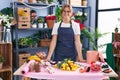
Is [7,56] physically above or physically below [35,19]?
below

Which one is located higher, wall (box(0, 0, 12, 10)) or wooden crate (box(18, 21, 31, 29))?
wall (box(0, 0, 12, 10))

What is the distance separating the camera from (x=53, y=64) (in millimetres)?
2430

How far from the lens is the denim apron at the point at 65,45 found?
302 centimetres

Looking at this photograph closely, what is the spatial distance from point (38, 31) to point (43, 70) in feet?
7.95

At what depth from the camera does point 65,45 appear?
3055 millimetres

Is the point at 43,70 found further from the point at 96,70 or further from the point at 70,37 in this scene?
the point at 70,37

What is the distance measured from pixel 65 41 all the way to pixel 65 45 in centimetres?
6

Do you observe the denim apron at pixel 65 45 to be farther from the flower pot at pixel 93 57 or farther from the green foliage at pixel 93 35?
the green foliage at pixel 93 35

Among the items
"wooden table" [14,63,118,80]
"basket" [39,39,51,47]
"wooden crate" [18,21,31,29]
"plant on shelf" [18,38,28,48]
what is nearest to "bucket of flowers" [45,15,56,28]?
"basket" [39,39,51,47]

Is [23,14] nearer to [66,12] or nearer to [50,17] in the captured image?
[50,17]

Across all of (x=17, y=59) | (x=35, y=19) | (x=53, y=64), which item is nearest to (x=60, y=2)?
(x=35, y=19)

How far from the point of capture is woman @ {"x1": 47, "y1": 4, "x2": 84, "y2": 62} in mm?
3019

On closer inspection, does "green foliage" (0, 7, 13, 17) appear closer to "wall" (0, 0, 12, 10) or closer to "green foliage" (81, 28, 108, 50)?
"wall" (0, 0, 12, 10)

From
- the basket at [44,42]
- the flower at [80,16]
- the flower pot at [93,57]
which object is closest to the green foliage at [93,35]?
the flower at [80,16]
